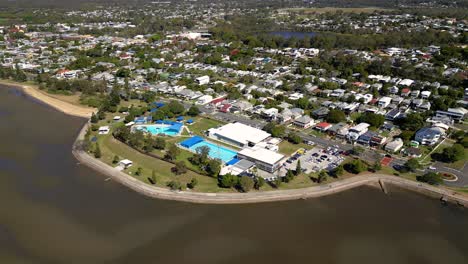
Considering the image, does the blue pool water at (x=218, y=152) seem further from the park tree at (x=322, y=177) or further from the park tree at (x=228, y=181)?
the park tree at (x=322, y=177)

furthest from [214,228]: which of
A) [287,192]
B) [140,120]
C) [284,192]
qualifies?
[140,120]

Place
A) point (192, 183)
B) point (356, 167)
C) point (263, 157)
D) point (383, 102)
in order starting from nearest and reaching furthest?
point (192, 183) → point (356, 167) → point (263, 157) → point (383, 102)

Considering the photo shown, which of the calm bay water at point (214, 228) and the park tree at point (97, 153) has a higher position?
the park tree at point (97, 153)

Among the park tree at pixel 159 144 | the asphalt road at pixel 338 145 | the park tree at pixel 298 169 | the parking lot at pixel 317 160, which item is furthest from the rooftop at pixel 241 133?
the park tree at pixel 298 169

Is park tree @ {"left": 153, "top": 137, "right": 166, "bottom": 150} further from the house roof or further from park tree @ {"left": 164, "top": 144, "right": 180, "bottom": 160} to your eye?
the house roof

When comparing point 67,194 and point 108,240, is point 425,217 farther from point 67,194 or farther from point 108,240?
point 67,194

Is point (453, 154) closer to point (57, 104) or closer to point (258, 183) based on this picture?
point (258, 183)

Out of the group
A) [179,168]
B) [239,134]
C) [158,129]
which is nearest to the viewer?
[179,168]
